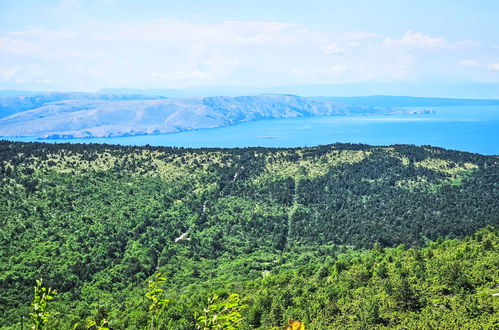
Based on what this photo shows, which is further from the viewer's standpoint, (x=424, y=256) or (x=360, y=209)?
(x=360, y=209)

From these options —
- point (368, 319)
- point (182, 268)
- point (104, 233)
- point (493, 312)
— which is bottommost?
point (182, 268)

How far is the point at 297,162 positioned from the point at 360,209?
27.8 m

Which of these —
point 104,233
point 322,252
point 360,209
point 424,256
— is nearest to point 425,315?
point 424,256

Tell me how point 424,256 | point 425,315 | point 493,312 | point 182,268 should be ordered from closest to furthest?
point 493,312 < point 425,315 < point 424,256 < point 182,268

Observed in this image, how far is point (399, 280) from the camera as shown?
33.6m

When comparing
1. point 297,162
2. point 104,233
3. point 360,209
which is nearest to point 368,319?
point 104,233

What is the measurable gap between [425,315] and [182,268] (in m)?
52.2

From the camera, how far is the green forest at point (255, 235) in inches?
1310

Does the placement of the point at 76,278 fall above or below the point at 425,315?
below

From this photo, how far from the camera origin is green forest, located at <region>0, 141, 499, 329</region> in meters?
33.3

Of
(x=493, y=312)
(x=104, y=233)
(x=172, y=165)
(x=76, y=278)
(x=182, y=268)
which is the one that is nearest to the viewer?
(x=493, y=312)

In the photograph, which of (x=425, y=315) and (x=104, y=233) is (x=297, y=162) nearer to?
(x=104, y=233)

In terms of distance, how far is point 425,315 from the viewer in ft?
90.4

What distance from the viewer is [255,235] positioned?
8794cm
